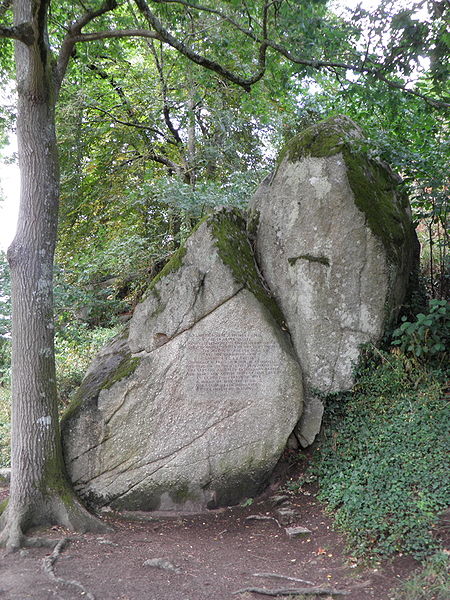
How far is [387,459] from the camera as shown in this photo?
541cm

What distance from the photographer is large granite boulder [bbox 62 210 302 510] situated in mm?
6219

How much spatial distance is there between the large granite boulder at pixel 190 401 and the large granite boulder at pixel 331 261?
1.48ft

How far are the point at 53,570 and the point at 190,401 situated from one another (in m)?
2.50

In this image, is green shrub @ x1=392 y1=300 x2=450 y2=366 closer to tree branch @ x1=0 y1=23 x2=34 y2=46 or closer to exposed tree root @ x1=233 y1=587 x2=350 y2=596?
exposed tree root @ x1=233 y1=587 x2=350 y2=596

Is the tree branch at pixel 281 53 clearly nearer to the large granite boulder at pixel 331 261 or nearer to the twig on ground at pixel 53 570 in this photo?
the large granite boulder at pixel 331 261

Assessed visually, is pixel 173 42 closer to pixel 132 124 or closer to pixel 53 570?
pixel 132 124

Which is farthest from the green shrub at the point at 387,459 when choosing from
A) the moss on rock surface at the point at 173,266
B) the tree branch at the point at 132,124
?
the tree branch at the point at 132,124

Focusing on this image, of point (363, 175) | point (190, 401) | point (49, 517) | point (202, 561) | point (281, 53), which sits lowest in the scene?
point (202, 561)

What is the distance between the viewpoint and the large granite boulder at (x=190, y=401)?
6219 mm

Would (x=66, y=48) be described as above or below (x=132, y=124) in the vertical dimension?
below

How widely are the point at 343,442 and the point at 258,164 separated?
7881 millimetres

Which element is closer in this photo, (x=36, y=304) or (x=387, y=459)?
(x=387, y=459)

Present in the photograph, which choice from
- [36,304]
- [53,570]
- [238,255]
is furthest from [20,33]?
[53,570]

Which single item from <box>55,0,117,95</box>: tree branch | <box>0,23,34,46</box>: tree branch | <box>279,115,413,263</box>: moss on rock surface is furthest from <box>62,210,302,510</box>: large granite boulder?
<box>0,23,34,46</box>: tree branch
